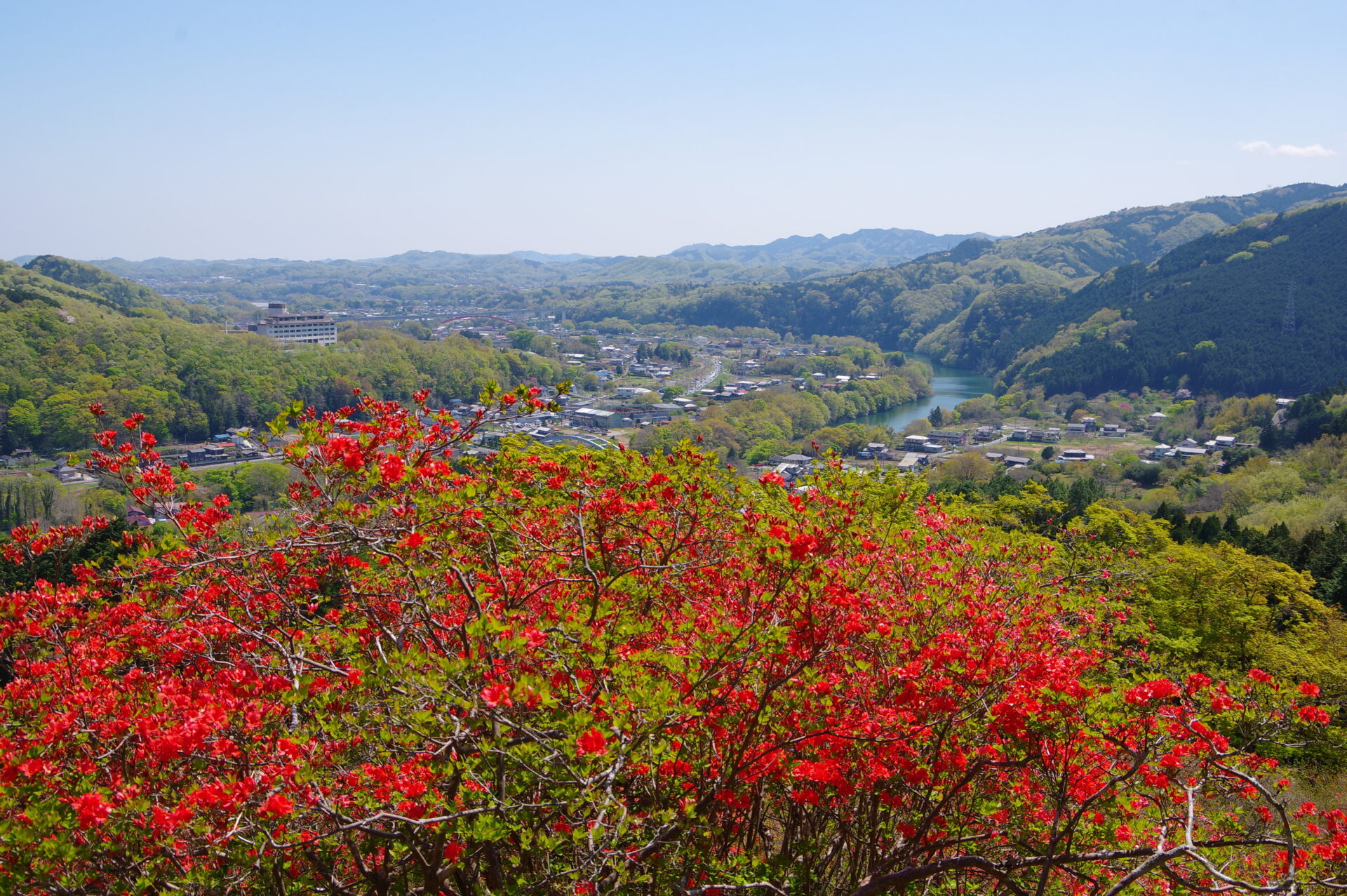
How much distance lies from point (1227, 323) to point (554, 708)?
74756mm

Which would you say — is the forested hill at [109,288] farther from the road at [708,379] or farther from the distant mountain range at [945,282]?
the distant mountain range at [945,282]

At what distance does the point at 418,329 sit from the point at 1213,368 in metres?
83.5

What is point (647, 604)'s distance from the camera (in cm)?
515

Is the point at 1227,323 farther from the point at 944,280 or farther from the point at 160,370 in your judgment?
the point at 160,370

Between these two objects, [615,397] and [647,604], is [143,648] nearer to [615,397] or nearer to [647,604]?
[647,604]

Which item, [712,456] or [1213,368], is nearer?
[712,456]

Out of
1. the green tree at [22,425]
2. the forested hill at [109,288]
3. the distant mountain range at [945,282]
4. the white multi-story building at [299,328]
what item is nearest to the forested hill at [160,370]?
the green tree at [22,425]

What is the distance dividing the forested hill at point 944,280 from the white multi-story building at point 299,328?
56181mm

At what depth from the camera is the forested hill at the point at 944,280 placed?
118562 millimetres

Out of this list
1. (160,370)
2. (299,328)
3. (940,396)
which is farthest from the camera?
(299,328)

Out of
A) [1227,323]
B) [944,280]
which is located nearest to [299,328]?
[1227,323]

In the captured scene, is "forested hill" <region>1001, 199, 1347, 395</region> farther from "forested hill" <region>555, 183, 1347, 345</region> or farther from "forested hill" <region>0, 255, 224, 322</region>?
"forested hill" <region>0, 255, 224, 322</region>

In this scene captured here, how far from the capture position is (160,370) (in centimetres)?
5466

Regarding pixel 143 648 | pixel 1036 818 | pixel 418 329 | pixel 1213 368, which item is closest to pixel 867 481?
pixel 1036 818
